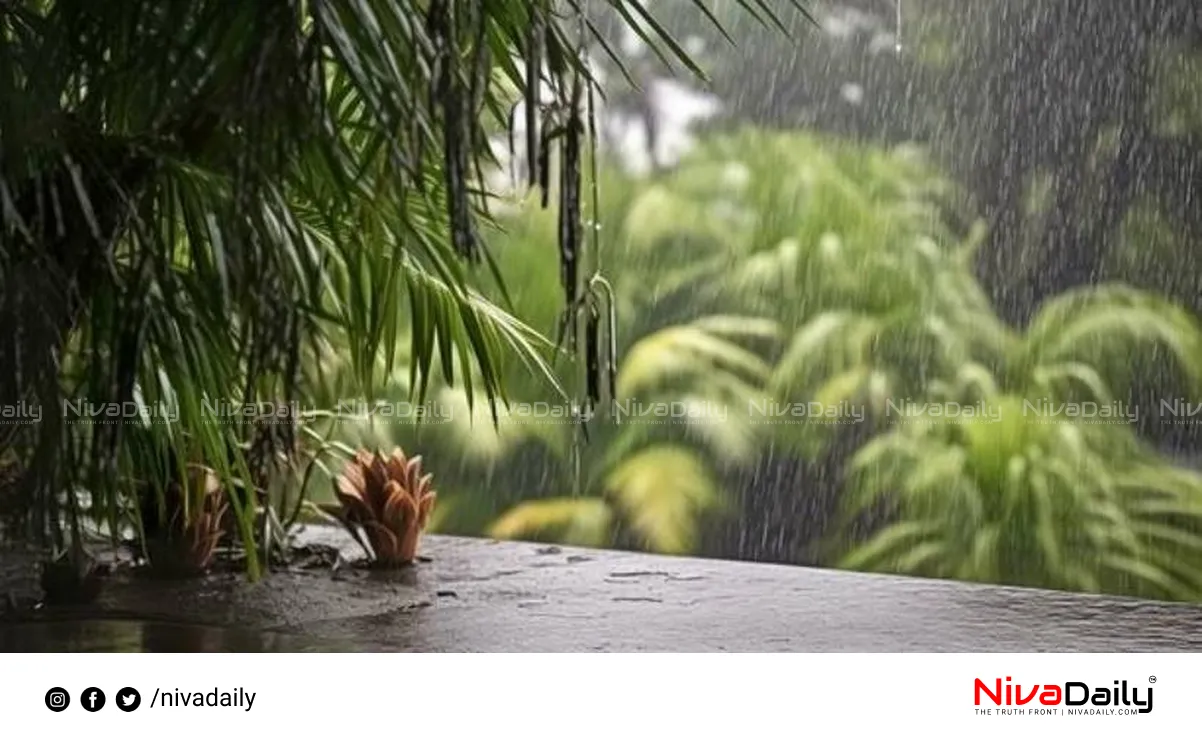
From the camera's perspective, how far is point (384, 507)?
1.47m

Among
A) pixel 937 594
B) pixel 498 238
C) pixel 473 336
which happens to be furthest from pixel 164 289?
pixel 937 594

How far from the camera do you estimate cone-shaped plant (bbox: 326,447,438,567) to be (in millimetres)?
1452

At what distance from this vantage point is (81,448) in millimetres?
1159

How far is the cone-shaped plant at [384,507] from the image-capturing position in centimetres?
145

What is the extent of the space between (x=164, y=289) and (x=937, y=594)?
74 cm
